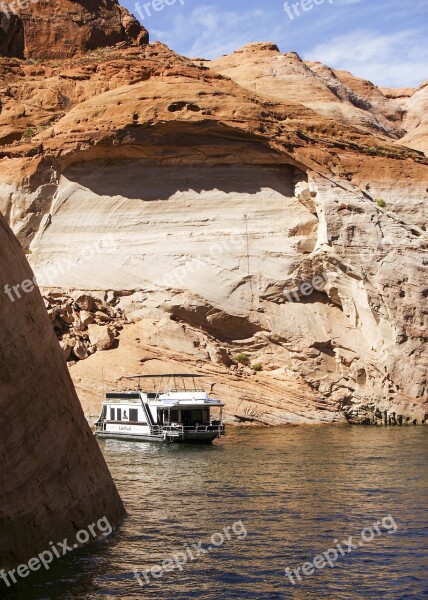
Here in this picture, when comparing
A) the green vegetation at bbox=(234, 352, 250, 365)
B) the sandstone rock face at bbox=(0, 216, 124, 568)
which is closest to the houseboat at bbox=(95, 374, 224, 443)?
the green vegetation at bbox=(234, 352, 250, 365)

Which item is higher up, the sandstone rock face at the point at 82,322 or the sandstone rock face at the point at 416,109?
the sandstone rock face at the point at 416,109

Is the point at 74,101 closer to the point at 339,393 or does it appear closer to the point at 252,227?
the point at 252,227

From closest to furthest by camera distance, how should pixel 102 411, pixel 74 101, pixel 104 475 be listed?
pixel 104 475 → pixel 102 411 → pixel 74 101

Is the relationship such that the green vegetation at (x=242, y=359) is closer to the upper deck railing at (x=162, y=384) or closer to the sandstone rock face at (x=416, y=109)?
the upper deck railing at (x=162, y=384)

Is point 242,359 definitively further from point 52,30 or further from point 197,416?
point 52,30

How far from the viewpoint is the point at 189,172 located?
5497 cm

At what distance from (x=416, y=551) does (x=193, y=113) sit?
129ft

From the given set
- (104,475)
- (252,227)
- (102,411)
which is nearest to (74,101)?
(252,227)

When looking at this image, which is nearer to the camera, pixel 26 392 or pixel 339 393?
pixel 26 392

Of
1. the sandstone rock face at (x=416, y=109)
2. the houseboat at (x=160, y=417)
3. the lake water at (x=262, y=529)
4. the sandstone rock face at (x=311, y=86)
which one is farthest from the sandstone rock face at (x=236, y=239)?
the sandstone rock face at (x=416, y=109)

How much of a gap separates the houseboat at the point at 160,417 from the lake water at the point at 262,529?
506 cm

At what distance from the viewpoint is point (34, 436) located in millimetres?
13938

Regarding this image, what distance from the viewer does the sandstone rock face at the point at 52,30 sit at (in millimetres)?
71438

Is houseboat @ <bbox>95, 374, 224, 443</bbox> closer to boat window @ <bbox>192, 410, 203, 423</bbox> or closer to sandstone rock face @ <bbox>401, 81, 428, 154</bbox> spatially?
boat window @ <bbox>192, 410, 203, 423</bbox>
